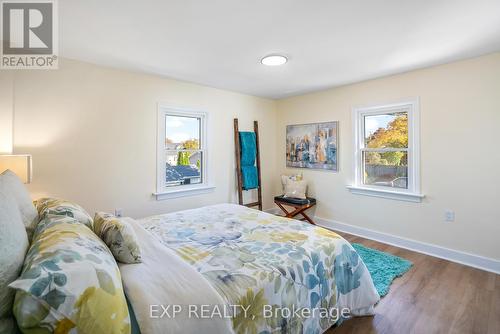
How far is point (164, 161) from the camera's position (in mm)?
3359

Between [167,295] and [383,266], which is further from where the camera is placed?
[383,266]

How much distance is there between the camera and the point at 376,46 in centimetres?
238

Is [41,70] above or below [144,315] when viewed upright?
above

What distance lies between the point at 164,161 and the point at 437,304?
3.27m

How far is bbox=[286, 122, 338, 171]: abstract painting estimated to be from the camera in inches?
155

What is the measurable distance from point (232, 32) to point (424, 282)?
9.68ft

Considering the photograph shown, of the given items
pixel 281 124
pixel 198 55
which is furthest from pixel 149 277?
pixel 281 124

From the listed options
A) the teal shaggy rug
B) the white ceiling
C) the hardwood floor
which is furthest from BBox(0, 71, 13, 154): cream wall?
the teal shaggy rug

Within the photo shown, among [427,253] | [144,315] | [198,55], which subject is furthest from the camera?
[427,253]

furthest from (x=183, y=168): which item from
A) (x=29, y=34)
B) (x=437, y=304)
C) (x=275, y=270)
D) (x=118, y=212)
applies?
(x=437, y=304)

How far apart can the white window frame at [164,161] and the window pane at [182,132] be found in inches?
2.6

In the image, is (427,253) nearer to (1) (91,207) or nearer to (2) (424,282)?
(2) (424,282)

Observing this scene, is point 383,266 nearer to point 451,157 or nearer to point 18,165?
point 451,157

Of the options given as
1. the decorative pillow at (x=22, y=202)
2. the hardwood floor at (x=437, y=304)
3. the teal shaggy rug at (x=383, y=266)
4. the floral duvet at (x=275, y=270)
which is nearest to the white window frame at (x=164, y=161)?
the floral duvet at (x=275, y=270)
